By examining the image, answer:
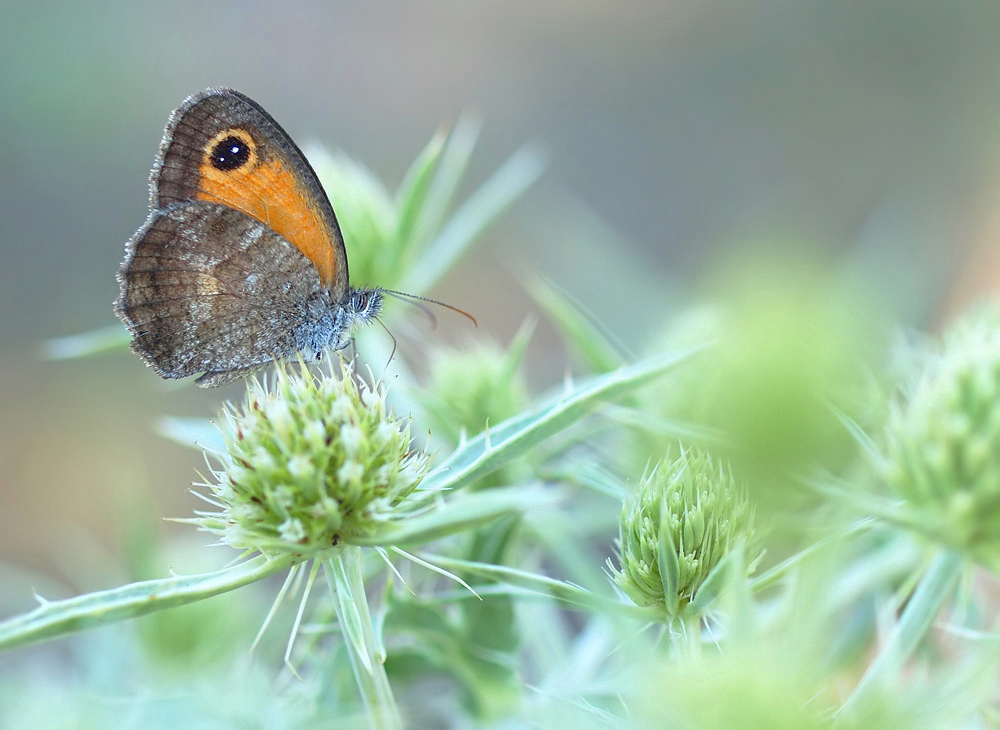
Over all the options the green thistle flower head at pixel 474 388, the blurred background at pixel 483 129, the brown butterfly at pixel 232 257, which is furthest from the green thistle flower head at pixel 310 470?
the blurred background at pixel 483 129

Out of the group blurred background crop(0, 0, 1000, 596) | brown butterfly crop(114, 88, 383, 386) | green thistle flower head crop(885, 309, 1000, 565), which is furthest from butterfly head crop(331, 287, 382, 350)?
blurred background crop(0, 0, 1000, 596)

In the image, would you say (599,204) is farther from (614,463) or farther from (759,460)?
(759,460)

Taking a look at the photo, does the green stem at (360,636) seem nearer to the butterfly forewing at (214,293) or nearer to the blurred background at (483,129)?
the butterfly forewing at (214,293)

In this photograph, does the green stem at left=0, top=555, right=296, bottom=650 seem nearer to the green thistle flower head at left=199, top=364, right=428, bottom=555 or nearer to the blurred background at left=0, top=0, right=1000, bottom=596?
the green thistle flower head at left=199, top=364, right=428, bottom=555

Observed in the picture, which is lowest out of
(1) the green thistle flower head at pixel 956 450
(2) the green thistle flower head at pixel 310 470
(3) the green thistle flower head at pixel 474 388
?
(2) the green thistle flower head at pixel 310 470

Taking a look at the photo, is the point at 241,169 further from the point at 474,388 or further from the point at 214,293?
the point at 474,388

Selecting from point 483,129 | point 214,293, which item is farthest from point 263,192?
point 483,129
